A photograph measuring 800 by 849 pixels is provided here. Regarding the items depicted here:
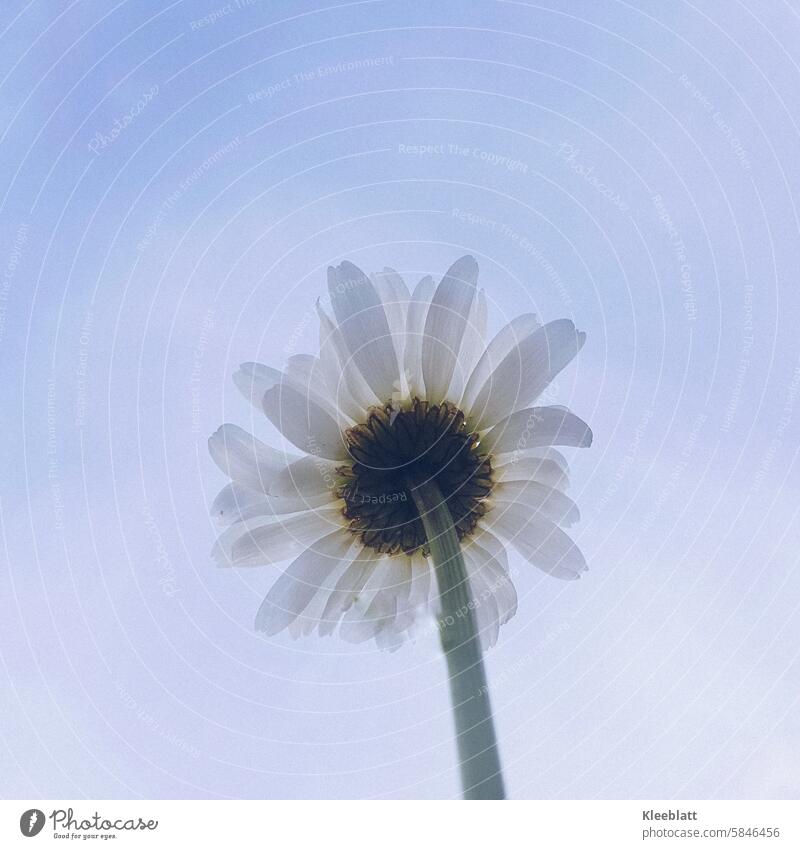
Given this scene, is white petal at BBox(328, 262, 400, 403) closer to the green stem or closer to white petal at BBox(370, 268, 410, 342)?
white petal at BBox(370, 268, 410, 342)

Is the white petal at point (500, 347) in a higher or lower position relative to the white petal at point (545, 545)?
higher

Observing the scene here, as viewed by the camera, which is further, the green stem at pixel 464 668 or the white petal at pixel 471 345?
the white petal at pixel 471 345

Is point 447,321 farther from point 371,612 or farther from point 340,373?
point 371,612
